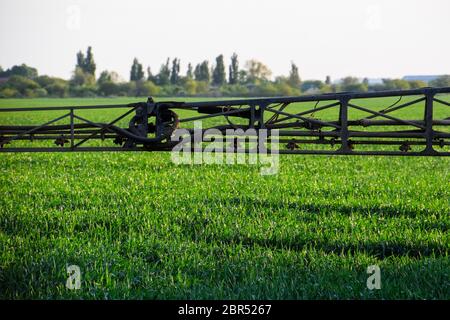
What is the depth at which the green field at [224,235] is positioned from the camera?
5.63m

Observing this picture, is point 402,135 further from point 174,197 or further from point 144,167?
point 144,167

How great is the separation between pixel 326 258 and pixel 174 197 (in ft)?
14.6

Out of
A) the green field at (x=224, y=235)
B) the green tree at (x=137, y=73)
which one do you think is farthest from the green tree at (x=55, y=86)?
the green field at (x=224, y=235)

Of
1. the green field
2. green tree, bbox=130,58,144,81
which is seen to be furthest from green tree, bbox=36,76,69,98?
the green field

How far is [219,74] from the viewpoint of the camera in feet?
356

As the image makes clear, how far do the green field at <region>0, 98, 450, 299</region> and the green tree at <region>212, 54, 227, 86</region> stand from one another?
95.4 m

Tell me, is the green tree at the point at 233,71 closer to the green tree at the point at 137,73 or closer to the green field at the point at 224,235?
the green tree at the point at 137,73

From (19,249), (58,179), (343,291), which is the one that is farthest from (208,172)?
(343,291)

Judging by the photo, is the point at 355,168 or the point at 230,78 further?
the point at 230,78

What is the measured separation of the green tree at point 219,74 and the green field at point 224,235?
313 feet

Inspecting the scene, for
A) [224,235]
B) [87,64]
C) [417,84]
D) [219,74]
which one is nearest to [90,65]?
[87,64]

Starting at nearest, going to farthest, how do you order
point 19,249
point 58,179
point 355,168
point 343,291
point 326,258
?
1. point 343,291
2. point 326,258
3. point 19,249
4. point 58,179
5. point 355,168

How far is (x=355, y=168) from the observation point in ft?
50.5

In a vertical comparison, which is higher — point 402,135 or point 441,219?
point 402,135
